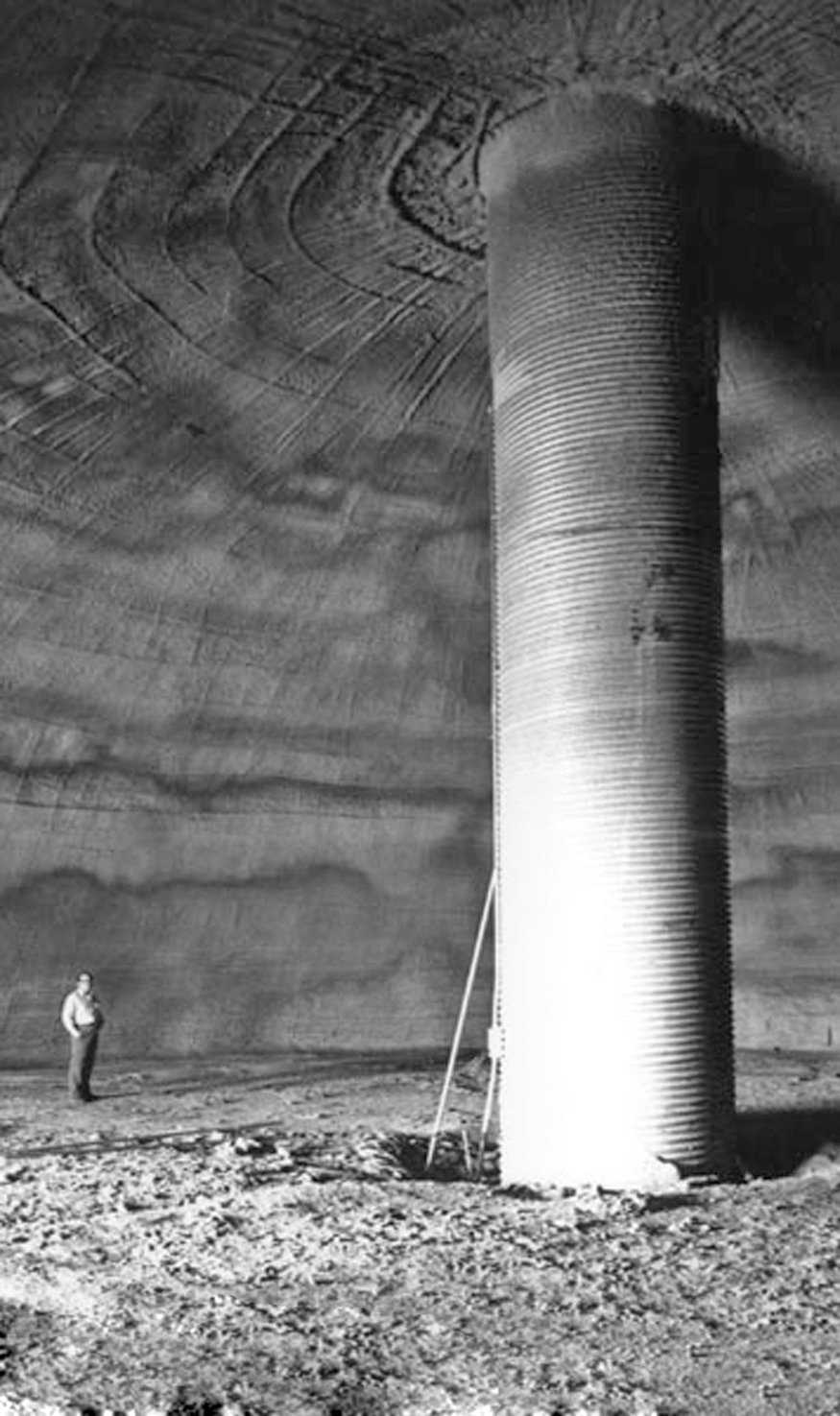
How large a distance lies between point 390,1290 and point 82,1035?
529 centimetres

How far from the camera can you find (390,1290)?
4801 millimetres

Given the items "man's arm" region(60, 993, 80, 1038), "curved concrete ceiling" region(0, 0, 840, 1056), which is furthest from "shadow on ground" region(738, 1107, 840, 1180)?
"man's arm" region(60, 993, 80, 1038)

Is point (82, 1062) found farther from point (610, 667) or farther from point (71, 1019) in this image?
point (610, 667)

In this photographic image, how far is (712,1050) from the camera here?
20.9 feet

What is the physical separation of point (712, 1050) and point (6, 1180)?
2.80 m

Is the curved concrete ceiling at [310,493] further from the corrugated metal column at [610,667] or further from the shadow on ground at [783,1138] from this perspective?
the shadow on ground at [783,1138]

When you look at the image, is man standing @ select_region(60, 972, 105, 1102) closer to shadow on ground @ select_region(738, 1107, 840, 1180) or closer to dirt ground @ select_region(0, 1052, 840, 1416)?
dirt ground @ select_region(0, 1052, 840, 1416)

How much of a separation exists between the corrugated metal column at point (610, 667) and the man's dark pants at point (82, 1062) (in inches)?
147

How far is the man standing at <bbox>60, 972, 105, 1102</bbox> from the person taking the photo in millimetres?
9711

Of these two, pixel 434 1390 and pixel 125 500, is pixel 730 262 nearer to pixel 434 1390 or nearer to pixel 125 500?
pixel 125 500

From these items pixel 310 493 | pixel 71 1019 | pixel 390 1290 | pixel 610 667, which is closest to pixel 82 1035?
pixel 71 1019

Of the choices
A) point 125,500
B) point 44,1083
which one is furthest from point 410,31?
point 44,1083

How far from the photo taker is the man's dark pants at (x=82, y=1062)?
382 inches

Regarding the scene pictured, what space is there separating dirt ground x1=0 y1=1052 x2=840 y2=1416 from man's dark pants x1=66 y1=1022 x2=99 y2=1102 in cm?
215
